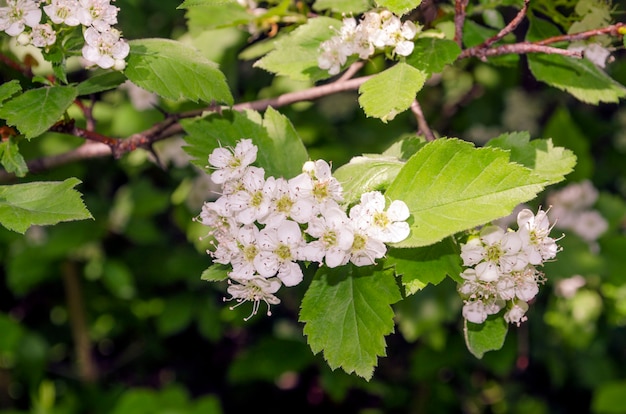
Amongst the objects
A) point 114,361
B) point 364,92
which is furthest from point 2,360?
point 364,92

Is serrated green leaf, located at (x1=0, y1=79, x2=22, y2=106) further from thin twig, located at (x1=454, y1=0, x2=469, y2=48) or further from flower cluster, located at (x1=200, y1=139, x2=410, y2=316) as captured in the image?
thin twig, located at (x1=454, y1=0, x2=469, y2=48)

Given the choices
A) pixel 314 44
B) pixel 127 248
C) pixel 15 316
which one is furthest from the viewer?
pixel 15 316

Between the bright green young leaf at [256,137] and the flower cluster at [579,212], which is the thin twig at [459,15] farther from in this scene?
the flower cluster at [579,212]

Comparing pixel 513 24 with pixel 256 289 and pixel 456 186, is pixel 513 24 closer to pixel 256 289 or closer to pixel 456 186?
pixel 456 186

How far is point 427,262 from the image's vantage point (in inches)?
42.5

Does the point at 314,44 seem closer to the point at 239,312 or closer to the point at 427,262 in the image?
the point at 427,262

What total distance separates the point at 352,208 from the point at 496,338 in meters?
0.34

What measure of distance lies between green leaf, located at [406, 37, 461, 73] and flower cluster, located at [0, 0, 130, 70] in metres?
0.51

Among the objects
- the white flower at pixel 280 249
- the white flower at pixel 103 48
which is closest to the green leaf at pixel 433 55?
the white flower at pixel 280 249

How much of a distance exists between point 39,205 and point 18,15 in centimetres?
32

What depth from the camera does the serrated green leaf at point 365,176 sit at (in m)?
1.11

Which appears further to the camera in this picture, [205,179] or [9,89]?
[205,179]

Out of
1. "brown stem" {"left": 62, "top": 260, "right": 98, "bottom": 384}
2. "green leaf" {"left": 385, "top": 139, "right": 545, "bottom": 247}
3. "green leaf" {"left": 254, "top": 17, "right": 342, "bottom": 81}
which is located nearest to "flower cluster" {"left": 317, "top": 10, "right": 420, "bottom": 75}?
"green leaf" {"left": 254, "top": 17, "right": 342, "bottom": 81}

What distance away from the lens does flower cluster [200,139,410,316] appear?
1.04 metres
